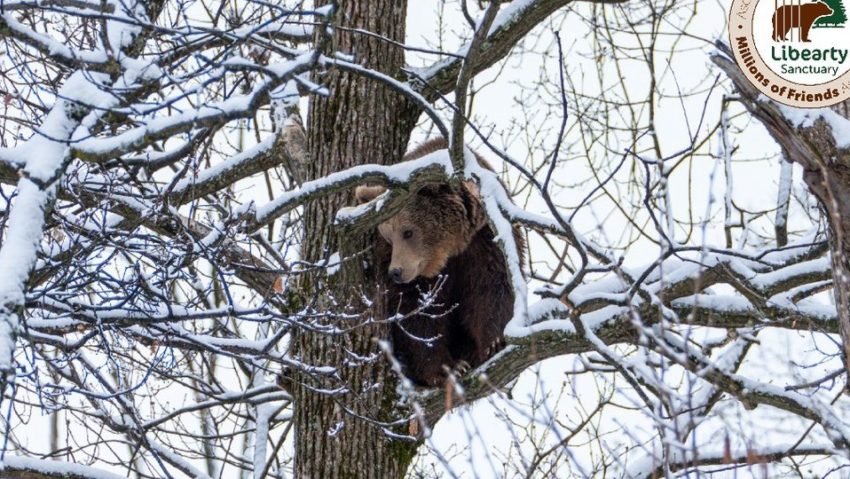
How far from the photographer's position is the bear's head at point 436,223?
25.5ft

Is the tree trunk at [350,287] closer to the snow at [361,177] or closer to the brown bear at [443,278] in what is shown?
the snow at [361,177]

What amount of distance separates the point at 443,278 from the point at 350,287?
3.82ft

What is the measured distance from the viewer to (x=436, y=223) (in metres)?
8.21

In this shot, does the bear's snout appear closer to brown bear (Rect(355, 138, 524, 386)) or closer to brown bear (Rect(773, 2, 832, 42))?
brown bear (Rect(355, 138, 524, 386))

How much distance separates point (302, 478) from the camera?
6.06 meters

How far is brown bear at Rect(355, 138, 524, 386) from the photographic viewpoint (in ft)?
23.5

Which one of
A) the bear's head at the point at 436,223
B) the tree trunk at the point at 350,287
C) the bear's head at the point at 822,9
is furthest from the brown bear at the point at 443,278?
the bear's head at the point at 822,9

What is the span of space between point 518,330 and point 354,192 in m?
2.23

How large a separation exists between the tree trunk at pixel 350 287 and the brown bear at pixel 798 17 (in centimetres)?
226

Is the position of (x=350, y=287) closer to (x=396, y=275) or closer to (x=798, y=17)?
(x=396, y=275)

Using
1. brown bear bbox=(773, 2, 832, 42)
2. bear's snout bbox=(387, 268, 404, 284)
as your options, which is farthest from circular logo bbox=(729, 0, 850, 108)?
bear's snout bbox=(387, 268, 404, 284)

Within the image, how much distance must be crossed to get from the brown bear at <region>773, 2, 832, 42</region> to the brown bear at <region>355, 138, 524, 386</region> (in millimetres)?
2138

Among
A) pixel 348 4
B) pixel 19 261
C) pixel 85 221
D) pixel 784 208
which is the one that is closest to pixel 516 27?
pixel 348 4

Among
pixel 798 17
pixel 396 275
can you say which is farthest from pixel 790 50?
pixel 396 275
